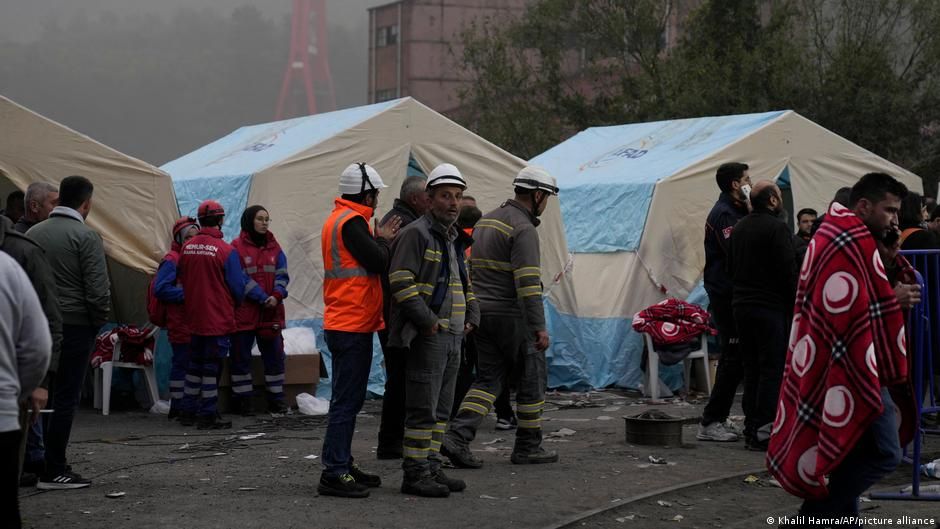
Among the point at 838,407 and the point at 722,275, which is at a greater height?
the point at 722,275

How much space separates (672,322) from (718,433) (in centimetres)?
369

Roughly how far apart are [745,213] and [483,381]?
2.87 meters

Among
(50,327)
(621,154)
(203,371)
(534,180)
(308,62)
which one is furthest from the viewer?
(308,62)

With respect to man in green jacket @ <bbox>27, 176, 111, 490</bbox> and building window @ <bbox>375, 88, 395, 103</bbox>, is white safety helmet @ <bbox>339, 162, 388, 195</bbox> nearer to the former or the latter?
man in green jacket @ <bbox>27, 176, 111, 490</bbox>

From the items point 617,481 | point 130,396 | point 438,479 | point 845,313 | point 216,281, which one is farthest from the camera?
point 130,396

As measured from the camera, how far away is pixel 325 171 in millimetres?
13016

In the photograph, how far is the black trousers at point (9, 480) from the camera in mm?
4184

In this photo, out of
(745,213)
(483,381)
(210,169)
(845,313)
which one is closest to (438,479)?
(483,381)

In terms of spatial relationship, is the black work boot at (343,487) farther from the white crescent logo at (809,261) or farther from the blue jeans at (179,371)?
the blue jeans at (179,371)

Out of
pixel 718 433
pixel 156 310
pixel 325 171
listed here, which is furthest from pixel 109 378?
pixel 718 433

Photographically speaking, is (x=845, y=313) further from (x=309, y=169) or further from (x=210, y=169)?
(x=210, y=169)

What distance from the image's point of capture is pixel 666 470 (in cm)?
852

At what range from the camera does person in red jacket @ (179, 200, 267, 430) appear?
1080 cm

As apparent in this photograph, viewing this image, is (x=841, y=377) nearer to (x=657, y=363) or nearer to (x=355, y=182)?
(x=355, y=182)
